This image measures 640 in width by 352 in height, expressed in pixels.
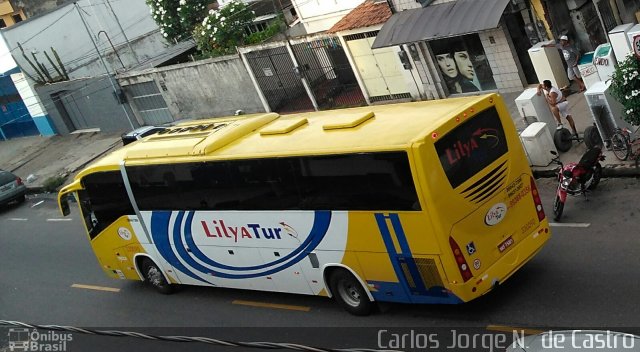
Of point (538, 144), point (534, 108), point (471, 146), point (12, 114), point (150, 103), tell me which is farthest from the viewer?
point (12, 114)

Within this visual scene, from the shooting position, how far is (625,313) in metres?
9.47

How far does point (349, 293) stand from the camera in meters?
11.7

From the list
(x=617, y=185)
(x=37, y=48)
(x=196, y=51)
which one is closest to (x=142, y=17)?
(x=37, y=48)

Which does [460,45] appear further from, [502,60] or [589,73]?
[589,73]

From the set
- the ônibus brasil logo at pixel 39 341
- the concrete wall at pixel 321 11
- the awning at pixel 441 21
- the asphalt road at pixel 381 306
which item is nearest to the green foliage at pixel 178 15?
the concrete wall at pixel 321 11

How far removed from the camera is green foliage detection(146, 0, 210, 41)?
1244 inches

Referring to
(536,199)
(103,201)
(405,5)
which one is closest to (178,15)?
(405,5)

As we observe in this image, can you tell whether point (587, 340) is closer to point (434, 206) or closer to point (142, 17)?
point (434, 206)

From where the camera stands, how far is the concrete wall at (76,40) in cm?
3578

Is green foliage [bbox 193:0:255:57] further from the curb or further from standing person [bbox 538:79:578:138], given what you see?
standing person [bbox 538:79:578:138]

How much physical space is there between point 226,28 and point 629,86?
56.8ft

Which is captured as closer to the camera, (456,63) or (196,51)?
(456,63)

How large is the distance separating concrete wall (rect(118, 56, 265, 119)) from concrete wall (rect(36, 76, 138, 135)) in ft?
9.26

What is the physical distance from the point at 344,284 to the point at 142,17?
30.8m
